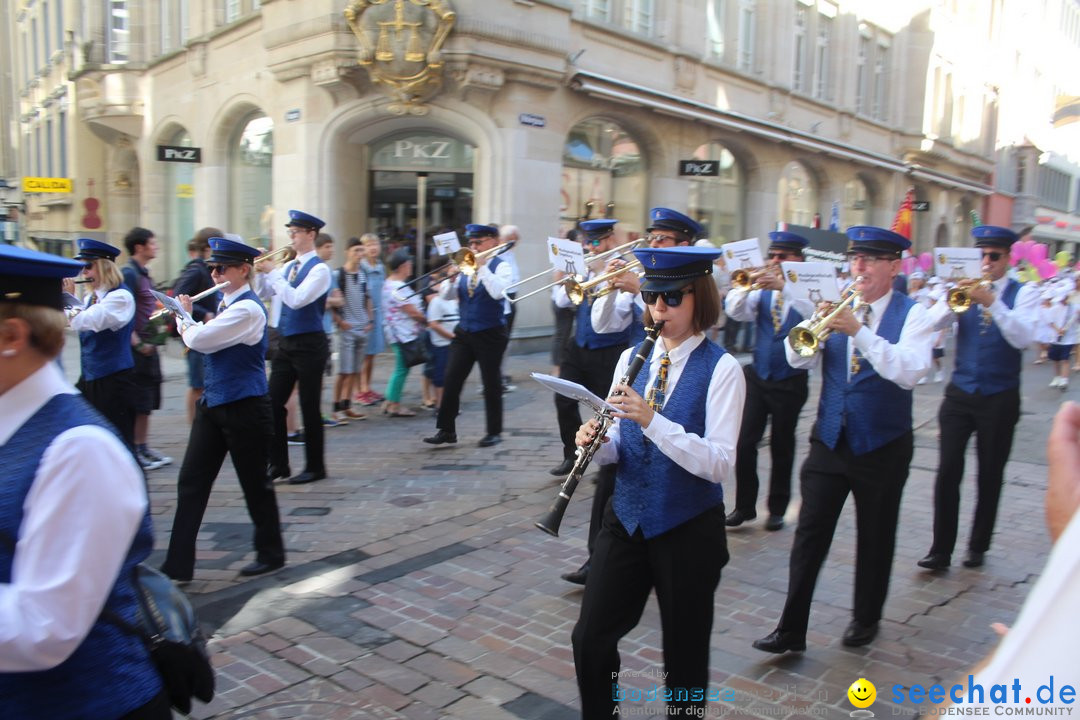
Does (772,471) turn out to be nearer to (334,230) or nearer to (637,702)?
(637,702)

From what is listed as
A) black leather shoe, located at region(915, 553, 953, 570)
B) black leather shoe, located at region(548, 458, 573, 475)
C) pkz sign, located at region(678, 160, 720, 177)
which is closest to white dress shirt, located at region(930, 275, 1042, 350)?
black leather shoe, located at region(915, 553, 953, 570)

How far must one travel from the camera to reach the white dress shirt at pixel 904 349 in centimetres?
395

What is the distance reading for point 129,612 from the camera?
1925 mm

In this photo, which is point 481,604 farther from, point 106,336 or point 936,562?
point 106,336

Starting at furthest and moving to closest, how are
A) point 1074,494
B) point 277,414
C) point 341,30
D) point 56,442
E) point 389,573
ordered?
point 341,30, point 277,414, point 389,573, point 56,442, point 1074,494

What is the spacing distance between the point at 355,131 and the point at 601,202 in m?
5.19

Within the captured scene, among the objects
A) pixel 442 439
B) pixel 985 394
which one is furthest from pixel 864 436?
pixel 442 439

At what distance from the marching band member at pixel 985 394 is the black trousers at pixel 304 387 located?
4686mm

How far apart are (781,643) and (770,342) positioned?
8.73 ft

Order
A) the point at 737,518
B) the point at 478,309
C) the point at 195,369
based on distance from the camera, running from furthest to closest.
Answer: the point at 478,309
the point at 195,369
the point at 737,518

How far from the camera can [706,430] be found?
2.97 meters

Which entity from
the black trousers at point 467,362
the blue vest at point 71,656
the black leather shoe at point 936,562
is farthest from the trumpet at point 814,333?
the black trousers at point 467,362

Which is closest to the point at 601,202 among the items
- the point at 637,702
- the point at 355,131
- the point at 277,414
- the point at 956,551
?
the point at 355,131

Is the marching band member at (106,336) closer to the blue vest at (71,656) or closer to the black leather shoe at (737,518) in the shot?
the black leather shoe at (737,518)
